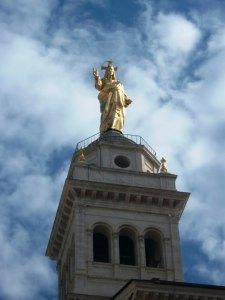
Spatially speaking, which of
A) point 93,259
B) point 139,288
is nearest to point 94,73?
point 93,259

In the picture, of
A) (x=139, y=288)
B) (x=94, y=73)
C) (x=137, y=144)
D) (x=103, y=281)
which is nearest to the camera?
(x=139, y=288)

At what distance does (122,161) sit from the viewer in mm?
64875

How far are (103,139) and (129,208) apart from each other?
23.0 ft

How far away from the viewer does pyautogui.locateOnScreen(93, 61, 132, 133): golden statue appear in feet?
225

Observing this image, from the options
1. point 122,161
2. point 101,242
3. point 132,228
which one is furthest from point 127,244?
point 122,161

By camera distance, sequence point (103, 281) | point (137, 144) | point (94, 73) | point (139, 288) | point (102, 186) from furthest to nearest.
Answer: point (94, 73) < point (137, 144) < point (102, 186) < point (103, 281) < point (139, 288)

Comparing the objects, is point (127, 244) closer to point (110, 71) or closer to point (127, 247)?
point (127, 247)

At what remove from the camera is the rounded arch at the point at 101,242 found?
59500 mm

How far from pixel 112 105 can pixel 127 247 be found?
43.6 feet

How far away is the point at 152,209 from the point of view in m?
61.6

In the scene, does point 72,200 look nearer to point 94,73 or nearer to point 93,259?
point 93,259

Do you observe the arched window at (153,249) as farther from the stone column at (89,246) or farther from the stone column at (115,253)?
the stone column at (89,246)

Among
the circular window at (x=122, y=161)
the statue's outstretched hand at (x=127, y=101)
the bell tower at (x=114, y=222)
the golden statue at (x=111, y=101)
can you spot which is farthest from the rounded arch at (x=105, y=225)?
the statue's outstretched hand at (x=127, y=101)

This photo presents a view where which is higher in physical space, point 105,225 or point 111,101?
point 111,101
